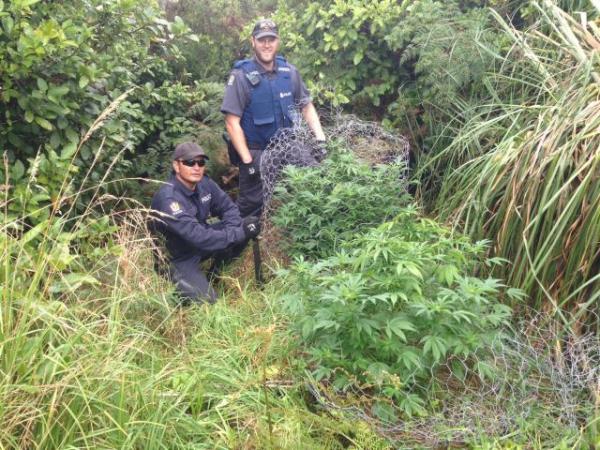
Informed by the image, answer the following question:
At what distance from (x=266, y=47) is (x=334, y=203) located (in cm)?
167

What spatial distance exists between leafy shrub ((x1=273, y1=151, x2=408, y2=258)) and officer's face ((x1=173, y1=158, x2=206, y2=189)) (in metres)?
0.57

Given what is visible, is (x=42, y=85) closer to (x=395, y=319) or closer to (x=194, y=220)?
(x=194, y=220)

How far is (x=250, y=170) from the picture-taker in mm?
4902

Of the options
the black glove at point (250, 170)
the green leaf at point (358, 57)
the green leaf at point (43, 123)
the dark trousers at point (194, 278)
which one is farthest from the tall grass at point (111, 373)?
the green leaf at point (358, 57)

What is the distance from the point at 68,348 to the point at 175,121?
338 centimetres

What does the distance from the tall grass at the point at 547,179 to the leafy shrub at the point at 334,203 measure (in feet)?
1.41

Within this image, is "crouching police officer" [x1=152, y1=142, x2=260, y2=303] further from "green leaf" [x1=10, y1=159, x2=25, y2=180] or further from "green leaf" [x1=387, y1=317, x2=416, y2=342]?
"green leaf" [x1=387, y1=317, x2=416, y2=342]

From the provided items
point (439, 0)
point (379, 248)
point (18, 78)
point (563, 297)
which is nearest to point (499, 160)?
point (563, 297)

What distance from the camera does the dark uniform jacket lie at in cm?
411

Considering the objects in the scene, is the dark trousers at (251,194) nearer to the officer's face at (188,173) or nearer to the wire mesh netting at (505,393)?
the officer's face at (188,173)

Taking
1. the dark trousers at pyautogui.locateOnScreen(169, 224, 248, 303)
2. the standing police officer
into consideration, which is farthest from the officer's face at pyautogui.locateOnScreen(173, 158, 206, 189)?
the standing police officer

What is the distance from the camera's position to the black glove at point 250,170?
16.1ft

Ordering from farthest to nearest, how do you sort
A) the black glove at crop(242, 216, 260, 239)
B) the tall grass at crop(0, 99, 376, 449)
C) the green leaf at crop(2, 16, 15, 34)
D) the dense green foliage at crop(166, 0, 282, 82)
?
the dense green foliage at crop(166, 0, 282, 82)
the black glove at crop(242, 216, 260, 239)
the green leaf at crop(2, 16, 15, 34)
the tall grass at crop(0, 99, 376, 449)

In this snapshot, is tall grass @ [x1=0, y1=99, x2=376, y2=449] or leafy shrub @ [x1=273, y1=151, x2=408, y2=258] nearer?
tall grass @ [x1=0, y1=99, x2=376, y2=449]
